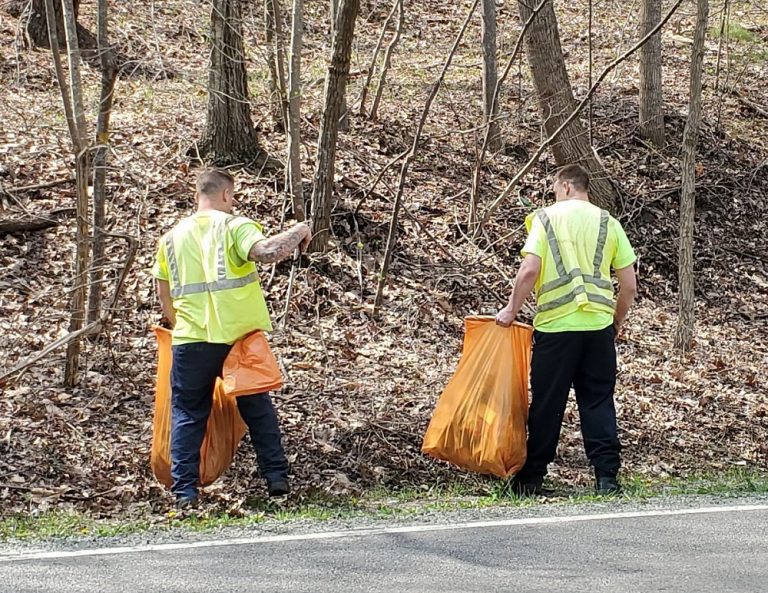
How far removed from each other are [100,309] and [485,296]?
14.4 feet

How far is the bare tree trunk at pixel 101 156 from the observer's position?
7.62 m

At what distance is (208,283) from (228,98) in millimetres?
5650

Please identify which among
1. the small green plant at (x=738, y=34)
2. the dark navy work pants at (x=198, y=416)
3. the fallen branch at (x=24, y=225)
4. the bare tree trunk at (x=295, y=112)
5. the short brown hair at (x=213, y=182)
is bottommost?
the dark navy work pants at (x=198, y=416)

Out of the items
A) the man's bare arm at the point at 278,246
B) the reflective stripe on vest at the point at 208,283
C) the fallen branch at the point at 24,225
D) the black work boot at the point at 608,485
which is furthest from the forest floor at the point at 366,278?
the man's bare arm at the point at 278,246

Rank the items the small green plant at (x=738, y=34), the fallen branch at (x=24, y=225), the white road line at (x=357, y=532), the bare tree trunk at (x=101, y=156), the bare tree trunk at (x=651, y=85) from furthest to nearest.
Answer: the small green plant at (x=738, y=34), the bare tree trunk at (x=651, y=85), the fallen branch at (x=24, y=225), the bare tree trunk at (x=101, y=156), the white road line at (x=357, y=532)

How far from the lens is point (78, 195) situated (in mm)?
8008

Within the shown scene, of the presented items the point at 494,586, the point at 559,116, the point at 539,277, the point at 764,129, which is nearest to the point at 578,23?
the point at 764,129

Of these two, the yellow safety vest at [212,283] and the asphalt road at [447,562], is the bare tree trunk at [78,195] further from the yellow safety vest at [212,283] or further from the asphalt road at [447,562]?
the asphalt road at [447,562]

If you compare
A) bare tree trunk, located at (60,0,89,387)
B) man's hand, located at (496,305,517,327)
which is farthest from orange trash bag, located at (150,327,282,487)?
bare tree trunk, located at (60,0,89,387)

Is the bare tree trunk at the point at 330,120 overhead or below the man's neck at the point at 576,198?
overhead

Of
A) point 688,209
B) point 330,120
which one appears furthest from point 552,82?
point 330,120

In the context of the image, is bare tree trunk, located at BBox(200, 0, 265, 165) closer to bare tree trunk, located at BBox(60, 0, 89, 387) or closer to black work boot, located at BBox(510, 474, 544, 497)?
bare tree trunk, located at BBox(60, 0, 89, 387)

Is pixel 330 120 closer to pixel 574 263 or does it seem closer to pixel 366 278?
pixel 366 278

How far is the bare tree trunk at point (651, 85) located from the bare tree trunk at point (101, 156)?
9.36m
